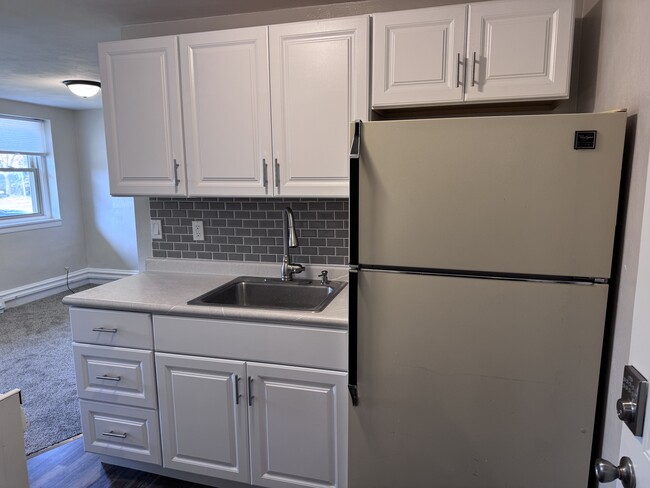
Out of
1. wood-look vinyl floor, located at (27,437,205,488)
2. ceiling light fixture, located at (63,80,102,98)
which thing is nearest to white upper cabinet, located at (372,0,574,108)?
wood-look vinyl floor, located at (27,437,205,488)

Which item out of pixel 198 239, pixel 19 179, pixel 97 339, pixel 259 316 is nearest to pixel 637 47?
pixel 259 316

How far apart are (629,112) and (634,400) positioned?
0.89m

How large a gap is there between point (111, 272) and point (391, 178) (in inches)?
207

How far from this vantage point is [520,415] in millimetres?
1425

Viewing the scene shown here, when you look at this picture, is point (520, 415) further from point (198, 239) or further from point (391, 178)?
point (198, 239)

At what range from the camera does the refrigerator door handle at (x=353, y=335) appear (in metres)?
1.50

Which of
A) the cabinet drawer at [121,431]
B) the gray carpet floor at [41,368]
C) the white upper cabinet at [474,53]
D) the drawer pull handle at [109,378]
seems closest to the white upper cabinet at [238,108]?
the white upper cabinet at [474,53]

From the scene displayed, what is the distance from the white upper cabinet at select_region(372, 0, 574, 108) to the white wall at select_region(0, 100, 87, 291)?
185 inches

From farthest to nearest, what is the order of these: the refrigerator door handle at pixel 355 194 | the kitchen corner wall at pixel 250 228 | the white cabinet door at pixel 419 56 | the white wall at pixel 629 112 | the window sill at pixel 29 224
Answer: the window sill at pixel 29 224 → the kitchen corner wall at pixel 250 228 → the white cabinet door at pixel 419 56 → the refrigerator door handle at pixel 355 194 → the white wall at pixel 629 112

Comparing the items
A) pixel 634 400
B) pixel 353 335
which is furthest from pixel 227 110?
pixel 634 400

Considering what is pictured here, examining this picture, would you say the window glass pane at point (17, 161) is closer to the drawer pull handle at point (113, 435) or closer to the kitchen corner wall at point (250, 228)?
the kitchen corner wall at point (250, 228)

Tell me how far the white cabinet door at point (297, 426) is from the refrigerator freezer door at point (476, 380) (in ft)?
0.62

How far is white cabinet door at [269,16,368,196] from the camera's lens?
6.01 ft

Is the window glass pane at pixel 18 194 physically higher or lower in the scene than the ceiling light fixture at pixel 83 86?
lower
